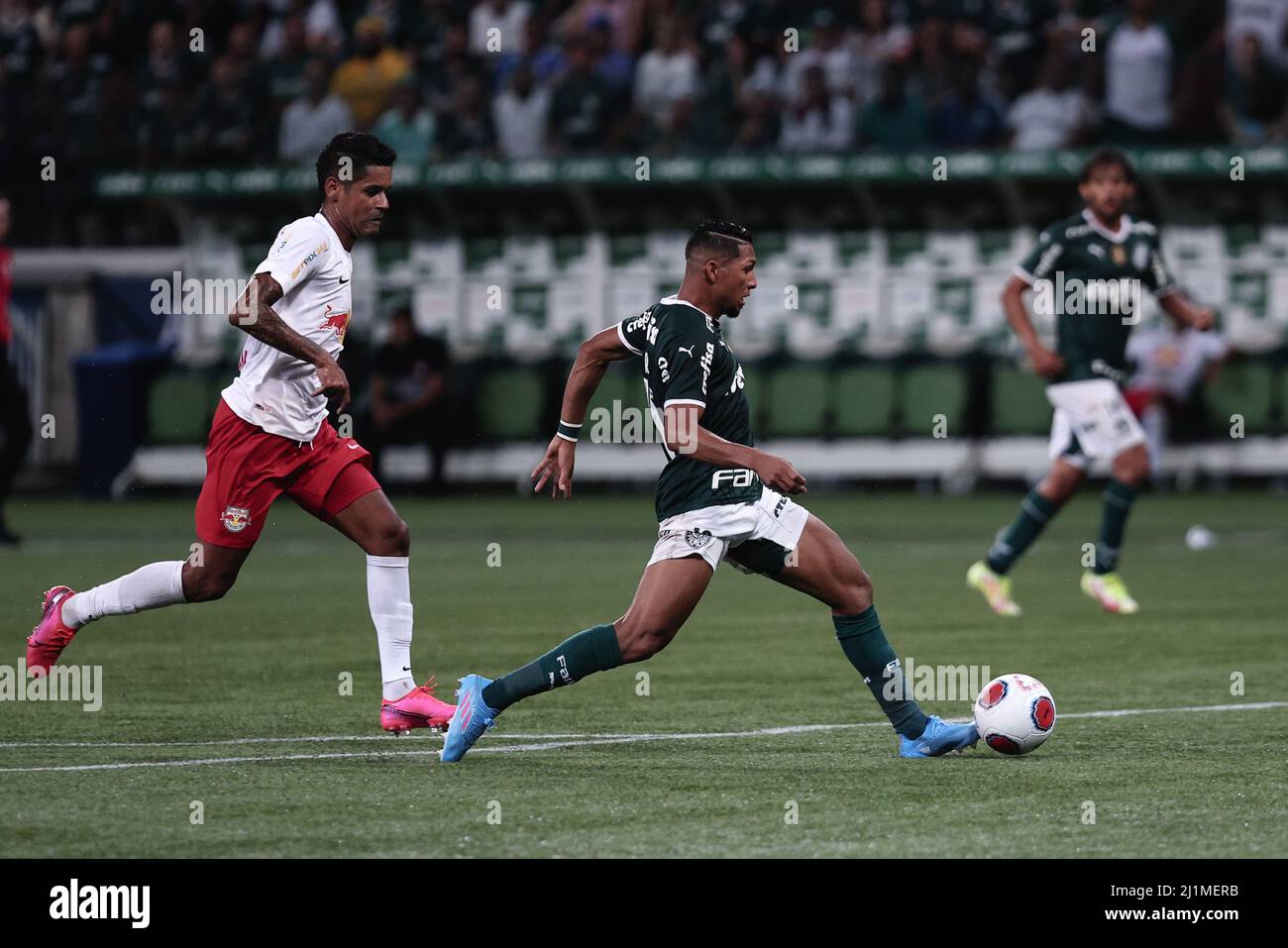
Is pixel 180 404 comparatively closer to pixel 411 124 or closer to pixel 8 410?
pixel 411 124

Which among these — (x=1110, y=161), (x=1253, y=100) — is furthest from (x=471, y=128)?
(x=1110, y=161)

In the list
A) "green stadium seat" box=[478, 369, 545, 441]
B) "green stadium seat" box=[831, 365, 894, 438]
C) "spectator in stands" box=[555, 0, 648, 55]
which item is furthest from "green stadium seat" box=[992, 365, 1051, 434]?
"spectator in stands" box=[555, 0, 648, 55]

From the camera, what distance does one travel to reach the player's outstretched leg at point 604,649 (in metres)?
7.58

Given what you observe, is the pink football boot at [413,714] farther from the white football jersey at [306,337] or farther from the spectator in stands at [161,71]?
the spectator in stands at [161,71]

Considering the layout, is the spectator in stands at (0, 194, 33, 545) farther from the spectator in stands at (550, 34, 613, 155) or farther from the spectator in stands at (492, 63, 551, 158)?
the spectator in stands at (550, 34, 613, 155)

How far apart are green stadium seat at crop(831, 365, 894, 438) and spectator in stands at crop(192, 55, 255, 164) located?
7.28 m

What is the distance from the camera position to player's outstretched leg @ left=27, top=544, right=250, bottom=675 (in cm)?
858

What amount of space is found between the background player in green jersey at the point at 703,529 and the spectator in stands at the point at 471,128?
58.6 feet

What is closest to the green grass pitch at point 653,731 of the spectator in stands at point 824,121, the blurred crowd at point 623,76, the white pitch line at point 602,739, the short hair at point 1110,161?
the white pitch line at point 602,739

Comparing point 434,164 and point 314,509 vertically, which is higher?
point 434,164
